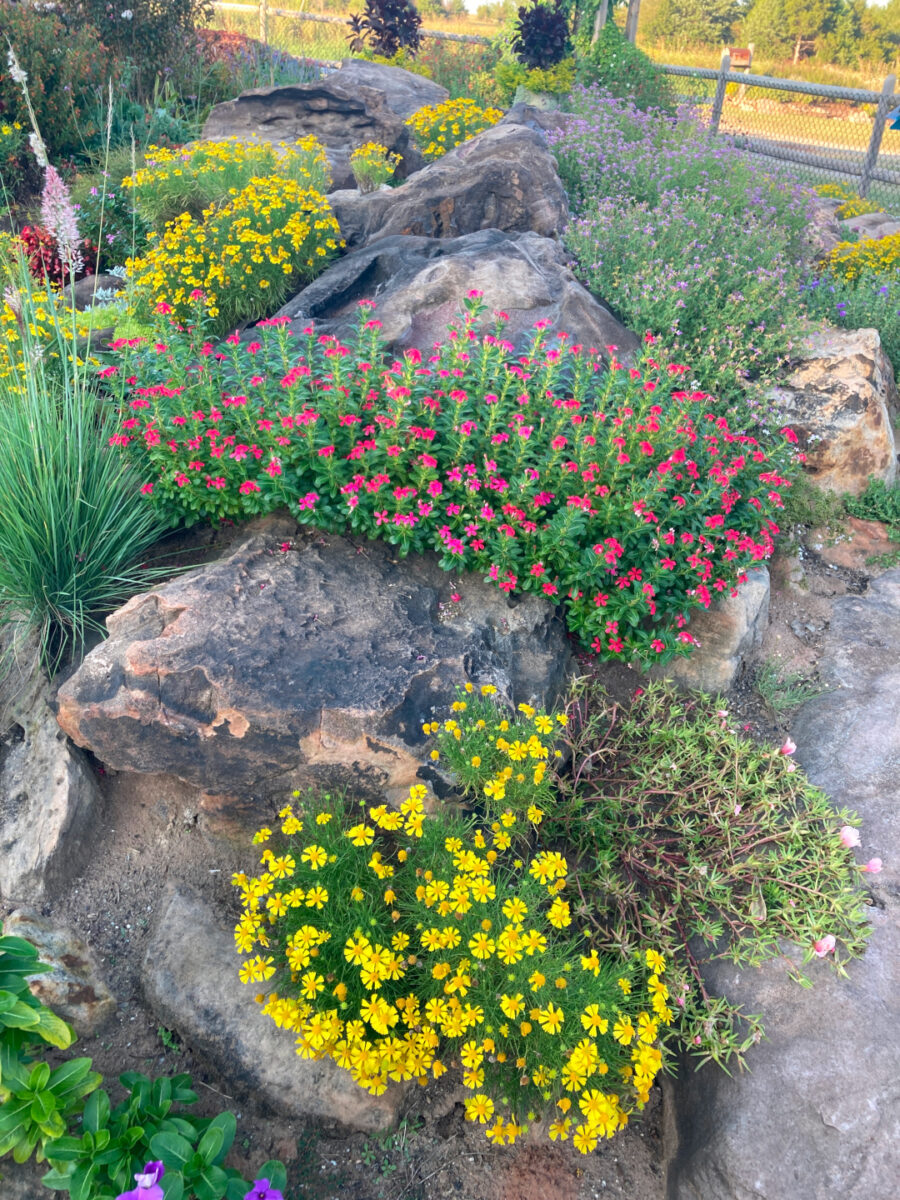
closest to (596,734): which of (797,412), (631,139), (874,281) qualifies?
(797,412)

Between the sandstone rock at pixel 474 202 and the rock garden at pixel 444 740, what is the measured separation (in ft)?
2.82

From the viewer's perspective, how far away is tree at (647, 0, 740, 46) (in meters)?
33.4

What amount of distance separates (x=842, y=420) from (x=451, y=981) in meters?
4.32

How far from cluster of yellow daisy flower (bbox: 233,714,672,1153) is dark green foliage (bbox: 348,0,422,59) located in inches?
531

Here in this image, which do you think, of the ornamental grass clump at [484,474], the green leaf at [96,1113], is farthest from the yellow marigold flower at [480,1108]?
the ornamental grass clump at [484,474]

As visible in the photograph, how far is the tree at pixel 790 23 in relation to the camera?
30297 millimetres

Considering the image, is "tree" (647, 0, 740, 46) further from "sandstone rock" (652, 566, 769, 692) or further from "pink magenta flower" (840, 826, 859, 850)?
"pink magenta flower" (840, 826, 859, 850)

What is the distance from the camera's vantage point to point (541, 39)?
11.0m

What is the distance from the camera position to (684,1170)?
8.23 feet

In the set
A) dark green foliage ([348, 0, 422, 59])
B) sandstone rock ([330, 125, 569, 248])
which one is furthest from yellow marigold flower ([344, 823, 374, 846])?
dark green foliage ([348, 0, 422, 59])

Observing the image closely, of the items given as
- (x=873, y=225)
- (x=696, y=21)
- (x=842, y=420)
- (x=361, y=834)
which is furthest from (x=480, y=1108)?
(x=696, y=21)

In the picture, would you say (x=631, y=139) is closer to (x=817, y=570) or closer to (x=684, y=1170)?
(x=817, y=570)

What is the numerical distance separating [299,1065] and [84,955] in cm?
81

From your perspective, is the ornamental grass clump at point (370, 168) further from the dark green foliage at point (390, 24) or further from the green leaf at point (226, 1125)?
the green leaf at point (226, 1125)
